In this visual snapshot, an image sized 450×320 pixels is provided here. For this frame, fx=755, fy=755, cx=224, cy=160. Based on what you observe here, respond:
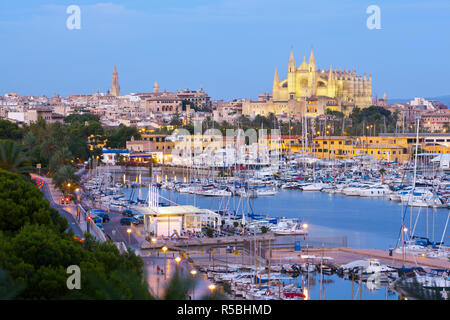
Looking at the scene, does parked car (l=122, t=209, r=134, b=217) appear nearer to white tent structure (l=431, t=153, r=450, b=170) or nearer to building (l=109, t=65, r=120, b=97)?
white tent structure (l=431, t=153, r=450, b=170)

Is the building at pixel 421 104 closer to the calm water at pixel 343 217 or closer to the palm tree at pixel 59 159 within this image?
the calm water at pixel 343 217

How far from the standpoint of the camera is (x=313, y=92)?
245ft

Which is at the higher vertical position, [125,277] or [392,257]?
[125,277]

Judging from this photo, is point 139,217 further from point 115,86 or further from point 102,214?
point 115,86

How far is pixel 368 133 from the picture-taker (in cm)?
5459

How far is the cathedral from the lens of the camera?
7200 centimetres

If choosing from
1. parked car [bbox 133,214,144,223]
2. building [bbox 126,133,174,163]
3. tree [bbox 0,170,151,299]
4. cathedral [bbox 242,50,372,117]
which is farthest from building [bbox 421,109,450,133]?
tree [bbox 0,170,151,299]

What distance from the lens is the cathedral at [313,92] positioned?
72.0 metres

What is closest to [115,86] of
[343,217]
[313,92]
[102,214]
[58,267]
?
[313,92]

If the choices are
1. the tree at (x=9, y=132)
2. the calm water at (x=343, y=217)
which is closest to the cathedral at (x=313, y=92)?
the tree at (x=9, y=132)

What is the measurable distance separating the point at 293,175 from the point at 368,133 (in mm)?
19100

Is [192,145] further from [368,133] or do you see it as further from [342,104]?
[342,104]

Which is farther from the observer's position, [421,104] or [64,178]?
[421,104]

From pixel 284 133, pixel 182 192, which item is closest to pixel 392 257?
pixel 182 192
